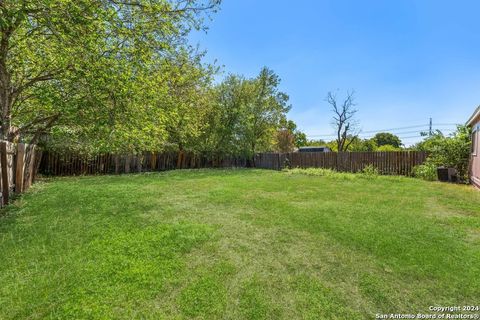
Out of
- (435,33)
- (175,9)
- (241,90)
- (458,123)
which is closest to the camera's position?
(175,9)

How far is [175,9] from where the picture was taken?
4973 millimetres

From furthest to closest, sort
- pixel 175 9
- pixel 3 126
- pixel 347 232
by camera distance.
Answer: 1. pixel 3 126
2. pixel 175 9
3. pixel 347 232

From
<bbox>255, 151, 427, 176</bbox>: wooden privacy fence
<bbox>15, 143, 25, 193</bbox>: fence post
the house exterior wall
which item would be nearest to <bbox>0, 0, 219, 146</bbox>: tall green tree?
<bbox>15, 143, 25, 193</bbox>: fence post

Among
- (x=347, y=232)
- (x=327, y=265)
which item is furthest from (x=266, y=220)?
(x=327, y=265)

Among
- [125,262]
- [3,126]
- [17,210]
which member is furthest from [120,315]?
[3,126]

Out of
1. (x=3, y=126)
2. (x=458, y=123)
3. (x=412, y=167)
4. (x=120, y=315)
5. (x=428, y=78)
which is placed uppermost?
(x=428, y=78)

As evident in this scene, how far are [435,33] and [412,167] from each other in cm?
529

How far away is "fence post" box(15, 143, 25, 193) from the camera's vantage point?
17.8 feet

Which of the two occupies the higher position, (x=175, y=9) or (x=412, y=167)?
(x=175, y=9)

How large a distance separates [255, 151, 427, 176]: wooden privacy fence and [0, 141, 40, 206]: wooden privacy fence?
1253 centimetres

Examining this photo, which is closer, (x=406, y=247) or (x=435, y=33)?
(x=406, y=247)

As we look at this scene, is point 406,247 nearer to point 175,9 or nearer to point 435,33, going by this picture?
point 175,9

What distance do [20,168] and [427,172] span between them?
12228 millimetres

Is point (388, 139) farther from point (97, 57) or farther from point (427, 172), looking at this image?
point (97, 57)
